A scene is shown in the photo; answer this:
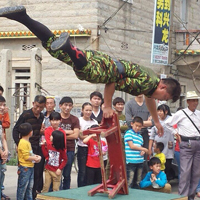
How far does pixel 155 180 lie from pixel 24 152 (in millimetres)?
2560

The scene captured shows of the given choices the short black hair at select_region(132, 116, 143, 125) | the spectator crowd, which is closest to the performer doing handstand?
the spectator crowd

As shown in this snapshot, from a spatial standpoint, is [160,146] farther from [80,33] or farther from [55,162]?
[80,33]

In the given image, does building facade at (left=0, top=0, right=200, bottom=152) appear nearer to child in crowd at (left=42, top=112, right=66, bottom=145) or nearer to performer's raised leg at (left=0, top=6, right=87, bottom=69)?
child in crowd at (left=42, top=112, right=66, bottom=145)

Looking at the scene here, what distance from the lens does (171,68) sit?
19719mm

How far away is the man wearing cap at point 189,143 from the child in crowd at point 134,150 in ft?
2.40

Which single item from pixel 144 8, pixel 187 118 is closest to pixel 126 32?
pixel 144 8

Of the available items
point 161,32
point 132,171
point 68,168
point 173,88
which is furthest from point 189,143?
point 161,32

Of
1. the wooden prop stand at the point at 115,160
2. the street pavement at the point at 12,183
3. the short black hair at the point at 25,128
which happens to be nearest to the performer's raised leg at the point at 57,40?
the wooden prop stand at the point at 115,160

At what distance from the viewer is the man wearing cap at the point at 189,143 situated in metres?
9.66

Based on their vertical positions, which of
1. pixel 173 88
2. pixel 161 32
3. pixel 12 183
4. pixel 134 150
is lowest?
pixel 12 183

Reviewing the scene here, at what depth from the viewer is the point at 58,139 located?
8500mm

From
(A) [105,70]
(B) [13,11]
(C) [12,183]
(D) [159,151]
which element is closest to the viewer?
(A) [105,70]

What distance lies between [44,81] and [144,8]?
14.8ft

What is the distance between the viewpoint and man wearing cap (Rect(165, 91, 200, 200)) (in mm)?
9656
